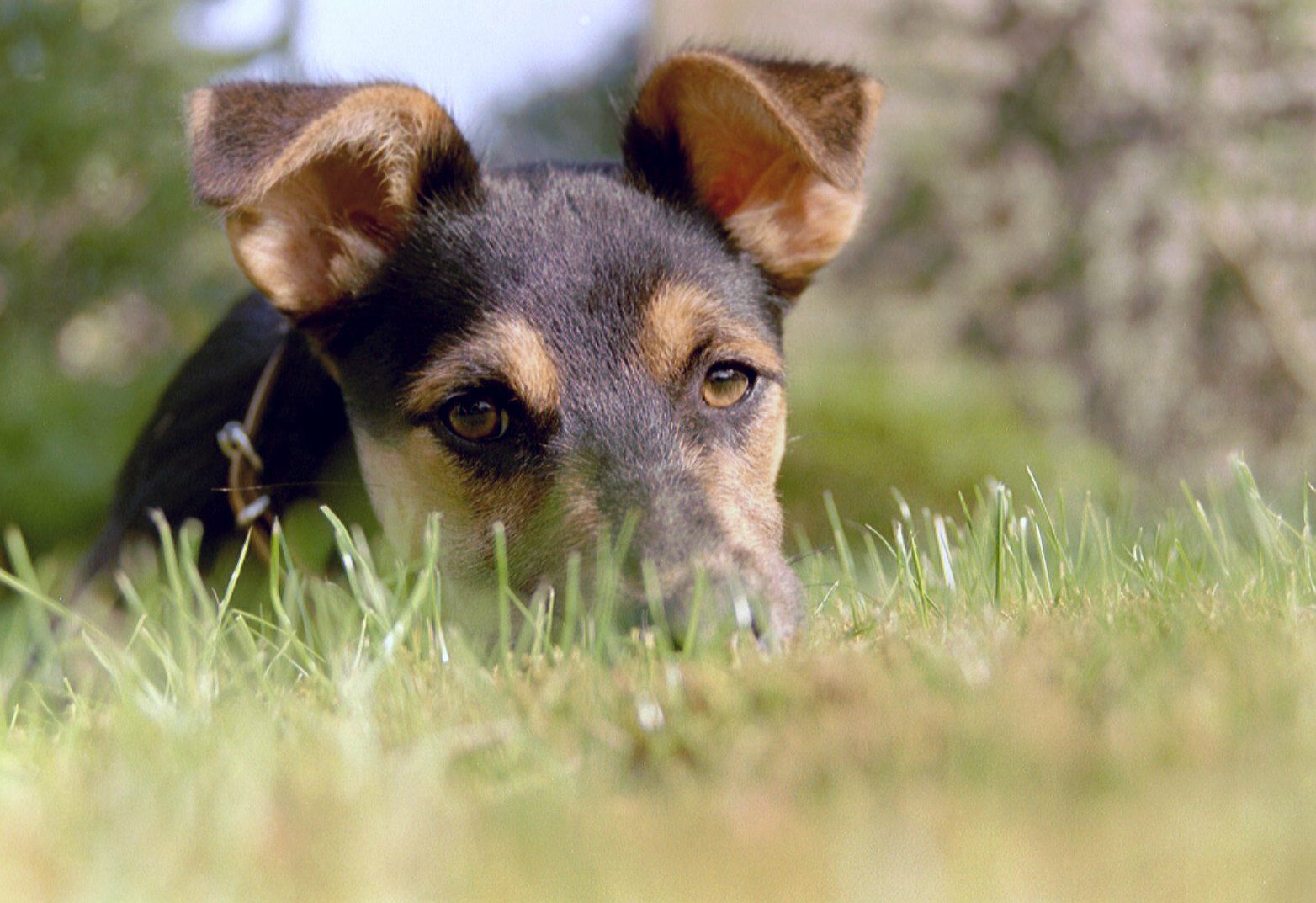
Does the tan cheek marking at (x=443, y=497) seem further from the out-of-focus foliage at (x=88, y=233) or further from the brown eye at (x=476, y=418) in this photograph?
the out-of-focus foliage at (x=88, y=233)

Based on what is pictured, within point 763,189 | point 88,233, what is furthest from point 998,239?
point 88,233

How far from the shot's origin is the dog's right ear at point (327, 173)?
3.23 meters

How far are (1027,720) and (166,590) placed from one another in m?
2.00

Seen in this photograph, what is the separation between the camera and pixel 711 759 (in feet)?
5.21

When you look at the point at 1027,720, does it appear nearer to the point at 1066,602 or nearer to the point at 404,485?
the point at 1066,602

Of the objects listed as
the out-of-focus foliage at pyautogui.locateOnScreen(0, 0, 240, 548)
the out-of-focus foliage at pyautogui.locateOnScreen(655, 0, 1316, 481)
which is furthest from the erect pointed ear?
the out-of-focus foliage at pyautogui.locateOnScreen(0, 0, 240, 548)

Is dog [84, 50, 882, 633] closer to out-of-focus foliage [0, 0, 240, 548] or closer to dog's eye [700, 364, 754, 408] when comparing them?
dog's eye [700, 364, 754, 408]

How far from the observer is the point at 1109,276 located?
794 cm

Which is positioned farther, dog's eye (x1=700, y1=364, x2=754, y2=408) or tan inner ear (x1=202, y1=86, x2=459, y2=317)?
tan inner ear (x1=202, y1=86, x2=459, y2=317)

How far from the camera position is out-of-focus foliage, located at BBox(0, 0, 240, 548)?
863 cm

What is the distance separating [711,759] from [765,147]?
269cm

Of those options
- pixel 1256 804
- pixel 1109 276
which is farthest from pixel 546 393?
pixel 1109 276

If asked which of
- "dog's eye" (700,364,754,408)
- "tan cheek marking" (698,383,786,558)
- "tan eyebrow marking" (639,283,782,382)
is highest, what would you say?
"tan eyebrow marking" (639,283,782,382)

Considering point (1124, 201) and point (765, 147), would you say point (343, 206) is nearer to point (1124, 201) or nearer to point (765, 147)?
point (765, 147)
